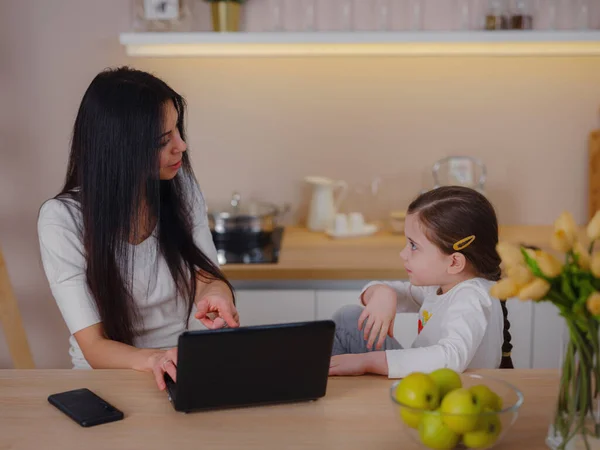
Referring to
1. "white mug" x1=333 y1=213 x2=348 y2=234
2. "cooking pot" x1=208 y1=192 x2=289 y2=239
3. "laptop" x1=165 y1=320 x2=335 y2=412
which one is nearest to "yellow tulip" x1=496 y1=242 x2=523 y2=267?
"laptop" x1=165 y1=320 x2=335 y2=412

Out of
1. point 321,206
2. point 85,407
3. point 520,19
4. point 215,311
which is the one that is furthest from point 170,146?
point 520,19

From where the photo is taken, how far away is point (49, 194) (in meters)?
3.02

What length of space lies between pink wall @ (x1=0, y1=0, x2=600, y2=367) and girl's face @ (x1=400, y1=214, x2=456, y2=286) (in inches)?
50.7

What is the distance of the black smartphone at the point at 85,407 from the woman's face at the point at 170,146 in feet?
2.10

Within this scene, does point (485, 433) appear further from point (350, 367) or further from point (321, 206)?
point (321, 206)

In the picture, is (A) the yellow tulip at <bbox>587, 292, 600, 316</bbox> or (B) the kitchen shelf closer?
(A) the yellow tulip at <bbox>587, 292, 600, 316</bbox>

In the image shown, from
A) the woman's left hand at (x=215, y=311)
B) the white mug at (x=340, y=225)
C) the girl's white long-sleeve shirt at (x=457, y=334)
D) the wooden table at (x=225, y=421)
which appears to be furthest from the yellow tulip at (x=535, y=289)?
the white mug at (x=340, y=225)

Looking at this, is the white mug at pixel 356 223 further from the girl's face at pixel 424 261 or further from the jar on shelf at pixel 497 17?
the girl's face at pixel 424 261

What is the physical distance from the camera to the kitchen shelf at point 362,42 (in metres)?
2.62

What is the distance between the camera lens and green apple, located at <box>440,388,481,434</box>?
3.61ft

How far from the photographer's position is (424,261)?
1744mm

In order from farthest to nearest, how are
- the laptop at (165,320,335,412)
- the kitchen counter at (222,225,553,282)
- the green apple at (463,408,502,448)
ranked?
the kitchen counter at (222,225,553,282)
the laptop at (165,320,335,412)
the green apple at (463,408,502,448)

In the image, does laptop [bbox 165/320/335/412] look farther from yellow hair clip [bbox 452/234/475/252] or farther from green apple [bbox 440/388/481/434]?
yellow hair clip [bbox 452/234/475/252]

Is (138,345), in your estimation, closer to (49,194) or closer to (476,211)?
(476,211)
